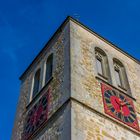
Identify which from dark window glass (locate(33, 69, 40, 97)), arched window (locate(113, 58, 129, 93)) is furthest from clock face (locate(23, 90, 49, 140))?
arched window (locate(113, 58, 129, 93))

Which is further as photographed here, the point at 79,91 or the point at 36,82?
the point at 36,82

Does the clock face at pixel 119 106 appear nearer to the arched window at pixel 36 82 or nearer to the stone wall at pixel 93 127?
the stone wall at pixel 93 127

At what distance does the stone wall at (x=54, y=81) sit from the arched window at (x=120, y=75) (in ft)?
8.88

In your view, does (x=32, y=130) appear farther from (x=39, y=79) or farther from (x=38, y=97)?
(x=39, y=79)

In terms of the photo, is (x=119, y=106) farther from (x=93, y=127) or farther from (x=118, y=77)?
(x=118, y=77)

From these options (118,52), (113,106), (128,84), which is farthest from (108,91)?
(118,52)

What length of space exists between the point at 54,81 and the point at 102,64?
9.55 feet

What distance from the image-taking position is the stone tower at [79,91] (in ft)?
37.8

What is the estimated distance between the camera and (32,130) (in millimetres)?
13297

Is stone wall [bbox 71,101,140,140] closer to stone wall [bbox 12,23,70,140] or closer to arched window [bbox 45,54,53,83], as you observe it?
stone wall [bbox 12,23,70,140]

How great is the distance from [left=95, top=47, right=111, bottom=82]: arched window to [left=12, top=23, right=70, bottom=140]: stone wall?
1.63 meters

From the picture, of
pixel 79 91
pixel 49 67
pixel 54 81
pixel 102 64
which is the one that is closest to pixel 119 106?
pixel 79 91

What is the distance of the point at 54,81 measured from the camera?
14.2 meters

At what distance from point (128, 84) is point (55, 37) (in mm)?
4172
